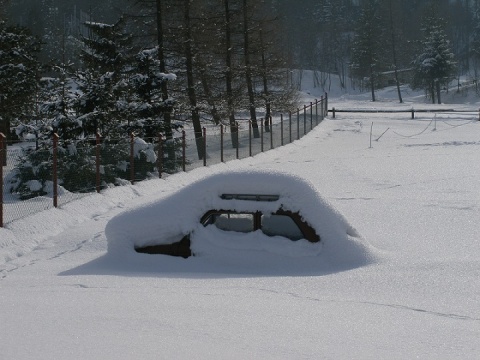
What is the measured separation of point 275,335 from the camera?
558 cm

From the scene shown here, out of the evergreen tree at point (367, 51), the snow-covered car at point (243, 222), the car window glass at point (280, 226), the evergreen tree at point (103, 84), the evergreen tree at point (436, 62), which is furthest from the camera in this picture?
the evergreen tree at point (367, 51)

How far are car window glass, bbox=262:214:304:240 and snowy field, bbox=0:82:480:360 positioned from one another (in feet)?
1.17

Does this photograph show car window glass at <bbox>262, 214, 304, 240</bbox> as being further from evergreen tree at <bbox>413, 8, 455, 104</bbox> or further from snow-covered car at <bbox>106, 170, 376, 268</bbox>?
evergreen tree at <bbox>413, 8, 455, 104</bbox>

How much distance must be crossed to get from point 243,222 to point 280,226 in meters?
0.51

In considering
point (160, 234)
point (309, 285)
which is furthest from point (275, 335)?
point (160, 234)

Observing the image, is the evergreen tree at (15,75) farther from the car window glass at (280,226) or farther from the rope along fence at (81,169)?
the car window glass at (280,226)

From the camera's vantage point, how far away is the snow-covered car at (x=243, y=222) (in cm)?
872

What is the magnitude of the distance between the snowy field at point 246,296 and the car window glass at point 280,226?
1.17ft

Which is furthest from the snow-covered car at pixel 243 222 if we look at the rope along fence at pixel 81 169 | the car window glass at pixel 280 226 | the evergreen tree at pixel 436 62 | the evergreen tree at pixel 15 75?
the evergreen tree at pixel 436 62

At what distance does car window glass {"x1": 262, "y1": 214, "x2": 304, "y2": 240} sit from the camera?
886cm

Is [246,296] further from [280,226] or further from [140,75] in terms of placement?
[140,75]

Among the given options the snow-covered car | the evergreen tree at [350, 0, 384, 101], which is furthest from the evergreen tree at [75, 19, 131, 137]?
the evergreen tree at [350, 0, 384, 101]

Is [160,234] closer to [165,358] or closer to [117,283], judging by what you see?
[117,283]

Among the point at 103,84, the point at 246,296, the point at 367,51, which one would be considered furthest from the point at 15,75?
the point at 367,51
